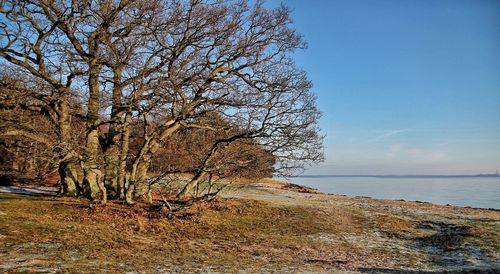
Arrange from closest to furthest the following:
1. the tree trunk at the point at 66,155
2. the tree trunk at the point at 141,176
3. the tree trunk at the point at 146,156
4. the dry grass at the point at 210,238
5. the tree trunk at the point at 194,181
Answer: the dry grass at the point at 210,238
the tree trunk at the point at 66,155
the tree trunk at the point at 146,156
the tree trunk at the point at 141,176
the tree trunk at the point at 194,181

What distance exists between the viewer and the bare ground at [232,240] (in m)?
8.94

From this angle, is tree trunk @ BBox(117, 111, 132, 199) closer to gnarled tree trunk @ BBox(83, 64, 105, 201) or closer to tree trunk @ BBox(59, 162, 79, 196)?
gnarled tree trunk @ BBox(83, 64, 105, 201)

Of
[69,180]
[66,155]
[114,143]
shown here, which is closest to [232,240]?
[66,155]

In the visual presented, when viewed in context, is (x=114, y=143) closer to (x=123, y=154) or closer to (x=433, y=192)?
(x=123, y=154)

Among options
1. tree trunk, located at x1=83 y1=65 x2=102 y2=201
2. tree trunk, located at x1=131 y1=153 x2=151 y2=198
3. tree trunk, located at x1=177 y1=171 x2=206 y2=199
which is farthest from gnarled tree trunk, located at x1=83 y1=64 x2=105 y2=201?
tree trunk, located at x1=177 y1=171 x2=206 y2=199

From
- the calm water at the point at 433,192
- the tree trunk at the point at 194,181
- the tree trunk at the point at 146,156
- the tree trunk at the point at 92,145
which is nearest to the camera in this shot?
the tree trunk at the point at 92,145

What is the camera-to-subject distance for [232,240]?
41.5 feet

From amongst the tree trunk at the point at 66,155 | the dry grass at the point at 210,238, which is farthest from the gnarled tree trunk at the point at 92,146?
the dry grass at the point at 210,238

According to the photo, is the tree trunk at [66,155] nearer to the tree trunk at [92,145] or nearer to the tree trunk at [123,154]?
the tree trunk at [92,145]

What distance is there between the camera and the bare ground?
8.94 metres

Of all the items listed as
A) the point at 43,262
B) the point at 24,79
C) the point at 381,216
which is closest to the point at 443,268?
the point at 381,216

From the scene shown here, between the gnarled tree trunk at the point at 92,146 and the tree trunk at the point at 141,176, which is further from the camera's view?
the tree trunk at the point at 141,176

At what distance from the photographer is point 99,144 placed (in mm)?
17391

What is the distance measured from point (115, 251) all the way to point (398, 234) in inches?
422
